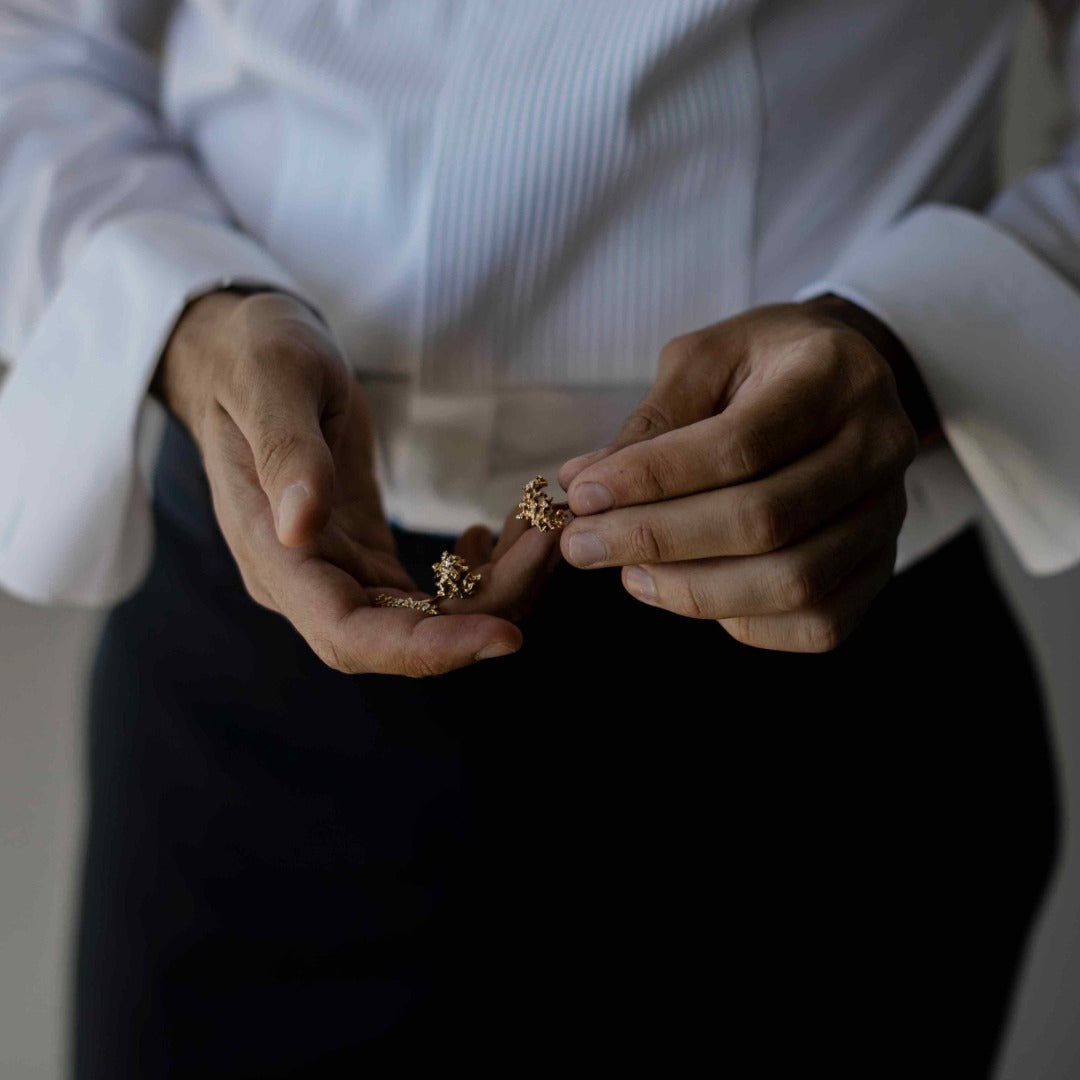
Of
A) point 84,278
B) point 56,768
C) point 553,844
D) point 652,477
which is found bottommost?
point 56,768

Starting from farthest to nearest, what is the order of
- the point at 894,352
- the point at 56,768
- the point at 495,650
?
the point at 56,768, the point at 894,352, the point at 495,650

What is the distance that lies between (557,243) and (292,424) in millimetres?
188

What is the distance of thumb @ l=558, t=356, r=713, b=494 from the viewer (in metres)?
0.32

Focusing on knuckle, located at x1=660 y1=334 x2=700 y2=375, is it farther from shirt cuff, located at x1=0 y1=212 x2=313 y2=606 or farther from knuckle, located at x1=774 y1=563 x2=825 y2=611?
shirt cuff, located at x1=0 y1=212 x2=313 y2=606

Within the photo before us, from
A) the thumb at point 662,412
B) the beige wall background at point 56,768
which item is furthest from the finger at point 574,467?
the beige wall background at point 56,768

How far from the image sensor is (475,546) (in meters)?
0.38

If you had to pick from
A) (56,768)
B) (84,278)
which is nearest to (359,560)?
(84,278)

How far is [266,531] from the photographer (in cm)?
34

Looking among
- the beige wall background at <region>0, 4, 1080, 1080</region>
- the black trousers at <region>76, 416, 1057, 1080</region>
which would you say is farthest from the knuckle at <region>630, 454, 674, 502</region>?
the beige wall background at <region>0, 4, 1080, 1080</region>

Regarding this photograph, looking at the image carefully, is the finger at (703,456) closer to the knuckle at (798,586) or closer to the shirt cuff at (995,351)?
the knuckle at (798,586)

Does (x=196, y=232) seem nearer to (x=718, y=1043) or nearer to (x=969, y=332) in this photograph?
(x=969, y=332)

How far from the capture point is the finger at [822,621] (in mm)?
335

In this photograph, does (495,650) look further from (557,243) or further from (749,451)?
(557,243)

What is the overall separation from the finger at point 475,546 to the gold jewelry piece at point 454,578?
0.6 inches
